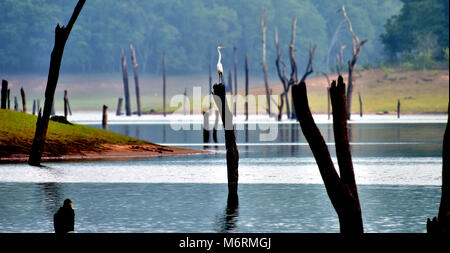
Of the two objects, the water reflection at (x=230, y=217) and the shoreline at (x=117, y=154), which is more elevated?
the shoreline at (x=117, y=154)

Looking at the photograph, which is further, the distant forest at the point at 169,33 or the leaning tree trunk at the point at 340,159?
the distant forest at the point at 169,33

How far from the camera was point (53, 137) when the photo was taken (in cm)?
3142

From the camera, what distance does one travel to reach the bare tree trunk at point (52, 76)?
24.9 meters

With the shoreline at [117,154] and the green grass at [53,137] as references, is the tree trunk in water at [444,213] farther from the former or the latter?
the green grass at [53,137]

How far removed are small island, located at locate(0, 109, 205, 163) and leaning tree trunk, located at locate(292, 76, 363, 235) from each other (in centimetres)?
1791

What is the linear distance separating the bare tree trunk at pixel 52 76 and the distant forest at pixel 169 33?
116m

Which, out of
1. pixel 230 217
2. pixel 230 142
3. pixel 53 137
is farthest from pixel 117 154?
pixel 230 217

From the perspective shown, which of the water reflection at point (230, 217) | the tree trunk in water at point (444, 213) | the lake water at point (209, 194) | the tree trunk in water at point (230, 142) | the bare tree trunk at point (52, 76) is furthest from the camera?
the bare tree trunk at point (52, 76)

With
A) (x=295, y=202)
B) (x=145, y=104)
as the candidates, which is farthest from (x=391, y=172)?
(x=145, y=104)

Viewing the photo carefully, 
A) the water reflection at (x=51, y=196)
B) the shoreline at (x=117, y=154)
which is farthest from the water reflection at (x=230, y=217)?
the shoreline at (x=117, y=154)

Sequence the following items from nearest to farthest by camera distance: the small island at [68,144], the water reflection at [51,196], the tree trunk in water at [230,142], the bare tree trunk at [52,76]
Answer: the water reflection at [51,196] → the tree trunk in water at [230,142] → the bare tree trunk at [52,76] → the small island at [68,144]

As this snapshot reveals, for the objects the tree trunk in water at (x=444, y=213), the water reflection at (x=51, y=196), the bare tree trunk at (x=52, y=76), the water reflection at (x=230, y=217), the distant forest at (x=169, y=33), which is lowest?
the water reflection at (x=230, y=217)

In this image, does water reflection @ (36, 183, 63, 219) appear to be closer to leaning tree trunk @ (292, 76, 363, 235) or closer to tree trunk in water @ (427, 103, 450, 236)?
leaning tree trunk @ (292, 76, 363, 235)

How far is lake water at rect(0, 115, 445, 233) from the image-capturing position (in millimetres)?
15141
